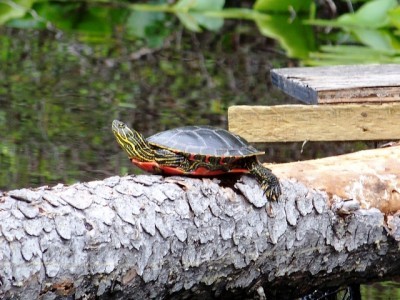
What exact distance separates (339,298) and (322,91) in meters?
0.71

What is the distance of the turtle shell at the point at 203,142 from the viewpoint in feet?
9.10

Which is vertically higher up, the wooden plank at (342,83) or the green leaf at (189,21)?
the wooden plank at (342,83)

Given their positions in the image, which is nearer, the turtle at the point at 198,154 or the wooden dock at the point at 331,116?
the turtle at the point at 198,154

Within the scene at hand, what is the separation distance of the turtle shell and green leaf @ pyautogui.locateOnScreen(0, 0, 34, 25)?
23.9ft

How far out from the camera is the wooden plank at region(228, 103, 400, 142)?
3584mm

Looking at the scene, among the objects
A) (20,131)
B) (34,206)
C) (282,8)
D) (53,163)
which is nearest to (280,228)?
(34,206)

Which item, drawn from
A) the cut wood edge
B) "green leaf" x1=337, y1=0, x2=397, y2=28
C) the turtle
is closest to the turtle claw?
the turtle

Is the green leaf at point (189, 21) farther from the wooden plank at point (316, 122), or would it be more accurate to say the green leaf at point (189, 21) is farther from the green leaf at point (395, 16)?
the wooden plank at point (316, 122)

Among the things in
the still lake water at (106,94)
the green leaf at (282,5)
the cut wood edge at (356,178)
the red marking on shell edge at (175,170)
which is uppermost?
→ the green leaf at (282,5)

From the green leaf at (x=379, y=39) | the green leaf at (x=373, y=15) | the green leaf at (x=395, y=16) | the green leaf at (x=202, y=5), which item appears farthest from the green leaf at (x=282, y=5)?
the green leaf at (x=395, y=16)

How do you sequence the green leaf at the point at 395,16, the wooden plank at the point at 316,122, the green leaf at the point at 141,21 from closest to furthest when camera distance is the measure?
the wooden plank at the point at 316,122 → the green leaf at the point at 395,16 → the green leaf at the point at 141,21

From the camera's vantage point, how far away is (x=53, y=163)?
5215 millimetres

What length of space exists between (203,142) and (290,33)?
684 cm

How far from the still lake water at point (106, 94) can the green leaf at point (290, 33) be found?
12 centimetres
